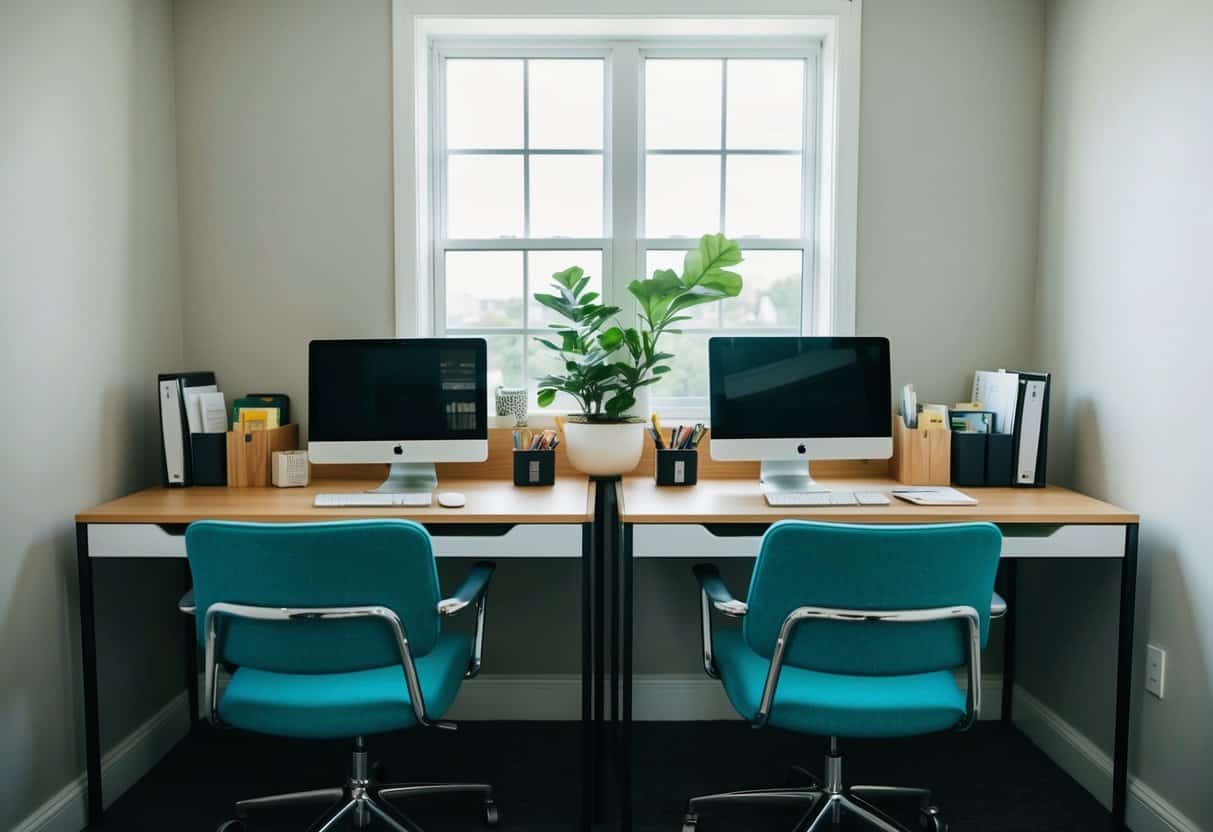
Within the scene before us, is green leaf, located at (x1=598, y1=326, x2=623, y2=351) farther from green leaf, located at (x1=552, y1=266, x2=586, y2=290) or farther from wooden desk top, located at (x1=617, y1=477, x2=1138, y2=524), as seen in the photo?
wooden desk top, located at (x1=617, y1=477, x2=1138, y2=524)

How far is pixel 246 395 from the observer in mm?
2828

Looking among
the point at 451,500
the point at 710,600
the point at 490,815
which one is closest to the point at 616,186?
the point at 451,500

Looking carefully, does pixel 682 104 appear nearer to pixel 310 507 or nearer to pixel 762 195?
pixel 762 195

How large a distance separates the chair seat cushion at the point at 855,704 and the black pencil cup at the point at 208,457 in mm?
1648

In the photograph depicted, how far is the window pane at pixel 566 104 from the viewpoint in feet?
9.68

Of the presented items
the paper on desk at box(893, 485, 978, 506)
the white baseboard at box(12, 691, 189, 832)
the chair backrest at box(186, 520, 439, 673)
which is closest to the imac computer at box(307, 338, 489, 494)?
the chair backrest at box(186, 520, 439, 673)

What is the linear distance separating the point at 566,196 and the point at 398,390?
94cm

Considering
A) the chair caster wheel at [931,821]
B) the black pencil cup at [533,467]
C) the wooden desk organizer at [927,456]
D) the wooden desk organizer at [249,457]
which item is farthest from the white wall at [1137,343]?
the wooden desk organizer at [249,457]

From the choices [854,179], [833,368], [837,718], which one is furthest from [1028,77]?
[837,718]

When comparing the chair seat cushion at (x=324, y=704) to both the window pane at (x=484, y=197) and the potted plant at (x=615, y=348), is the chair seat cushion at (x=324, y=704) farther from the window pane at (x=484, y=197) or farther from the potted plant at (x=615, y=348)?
the window pane at (x=484, y=197)

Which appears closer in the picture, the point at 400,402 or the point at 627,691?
the point at 627,691

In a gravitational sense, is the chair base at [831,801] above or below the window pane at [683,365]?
below

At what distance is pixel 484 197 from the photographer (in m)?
2.98

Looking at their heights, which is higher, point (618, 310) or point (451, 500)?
point (618, 310)
